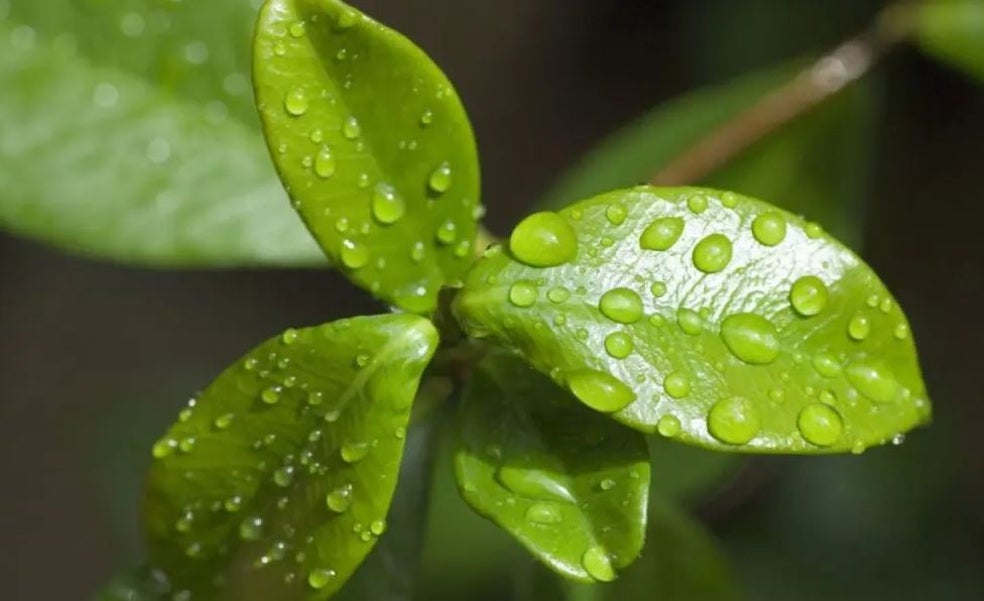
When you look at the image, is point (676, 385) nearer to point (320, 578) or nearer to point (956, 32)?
point (320, 578)

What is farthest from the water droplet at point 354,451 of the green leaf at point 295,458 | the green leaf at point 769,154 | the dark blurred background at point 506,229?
the dark blurred background at point 506,229

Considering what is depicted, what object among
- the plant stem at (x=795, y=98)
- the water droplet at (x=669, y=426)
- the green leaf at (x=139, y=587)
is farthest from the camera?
the plant stem at (x=795, y=98)

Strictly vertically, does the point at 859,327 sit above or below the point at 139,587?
above

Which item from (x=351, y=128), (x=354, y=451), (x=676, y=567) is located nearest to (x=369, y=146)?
(x=351, y=128)

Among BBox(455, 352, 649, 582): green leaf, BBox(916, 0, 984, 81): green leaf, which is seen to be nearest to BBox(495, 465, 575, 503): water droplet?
BBox(455, 352, 649, 582): green leaf

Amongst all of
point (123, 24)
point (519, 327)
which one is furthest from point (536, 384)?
point (123, 24)

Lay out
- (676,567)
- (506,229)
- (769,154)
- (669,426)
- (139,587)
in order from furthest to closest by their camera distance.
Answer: (506,229) → (769,154) → (676,567) → (139,587) → (669,426)

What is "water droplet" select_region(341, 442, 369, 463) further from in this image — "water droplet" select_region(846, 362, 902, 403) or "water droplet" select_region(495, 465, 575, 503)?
"water droplet" select_region(846, 362, 902, 403)

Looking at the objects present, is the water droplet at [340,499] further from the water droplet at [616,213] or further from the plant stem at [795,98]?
the plant stem at [795,98]
